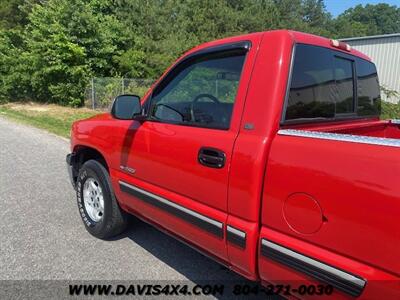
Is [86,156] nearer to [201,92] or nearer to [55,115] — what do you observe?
[201,92]

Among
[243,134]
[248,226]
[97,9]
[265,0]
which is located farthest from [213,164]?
[265,0]

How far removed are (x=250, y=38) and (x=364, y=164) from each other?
1.25 m

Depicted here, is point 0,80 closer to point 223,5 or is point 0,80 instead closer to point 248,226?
point 223,5

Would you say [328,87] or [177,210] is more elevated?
[328,87]

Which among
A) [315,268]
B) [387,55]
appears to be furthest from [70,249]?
[387,55]

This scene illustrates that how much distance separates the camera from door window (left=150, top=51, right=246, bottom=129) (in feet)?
9.49

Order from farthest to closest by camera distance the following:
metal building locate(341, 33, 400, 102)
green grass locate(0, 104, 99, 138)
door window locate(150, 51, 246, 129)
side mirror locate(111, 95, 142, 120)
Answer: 1. metal building locate(341, 33, 400, 102)
2. green grass locate(0, 104, 99, 138)
3. side mirror locate(111, 95, 142, 120)
4. door window locate(150, 51, 246, 129)

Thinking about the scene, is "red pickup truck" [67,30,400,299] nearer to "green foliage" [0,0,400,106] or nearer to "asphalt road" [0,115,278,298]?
"asphalt road" [0,115,278,298]

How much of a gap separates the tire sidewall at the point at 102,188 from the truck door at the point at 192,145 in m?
0.46

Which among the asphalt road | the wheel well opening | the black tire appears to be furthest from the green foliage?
the black tire

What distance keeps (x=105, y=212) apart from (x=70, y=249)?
49cm

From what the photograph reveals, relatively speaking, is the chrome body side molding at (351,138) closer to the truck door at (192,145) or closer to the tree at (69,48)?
the truck door at (192,145)

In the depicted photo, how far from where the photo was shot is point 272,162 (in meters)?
2.37

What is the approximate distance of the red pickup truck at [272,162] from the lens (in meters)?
1.97
